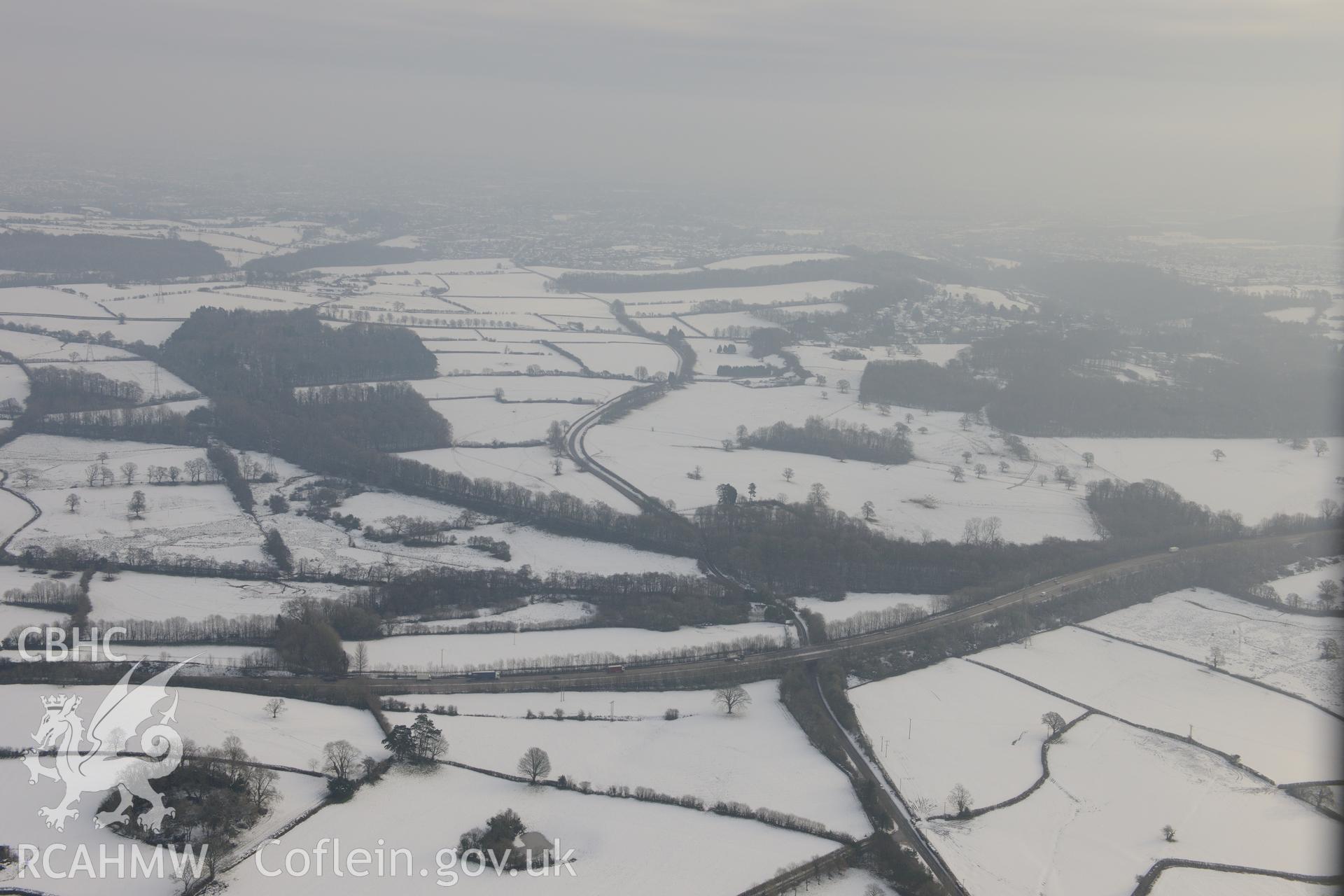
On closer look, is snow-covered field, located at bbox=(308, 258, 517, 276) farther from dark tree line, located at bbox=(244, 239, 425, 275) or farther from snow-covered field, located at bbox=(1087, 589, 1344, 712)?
snow-covered field, located at bbox=(1087, 589, 1344, 712)

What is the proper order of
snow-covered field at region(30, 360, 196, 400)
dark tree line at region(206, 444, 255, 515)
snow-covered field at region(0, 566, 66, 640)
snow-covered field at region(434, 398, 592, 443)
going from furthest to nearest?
snow-covered field at region(30, 360, 196, 400), snow-covered field at region(434, 398, 592, 443), dark tree line at region(206, 444, 255, 515), snow-covered field at region(0, 566, 66, 640)

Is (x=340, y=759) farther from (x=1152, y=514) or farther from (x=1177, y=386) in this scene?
(x=1177, y=386)

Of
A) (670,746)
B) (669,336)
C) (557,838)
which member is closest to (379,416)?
(669,336)

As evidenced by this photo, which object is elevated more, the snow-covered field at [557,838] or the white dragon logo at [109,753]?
the white dragon logo at [109,753]

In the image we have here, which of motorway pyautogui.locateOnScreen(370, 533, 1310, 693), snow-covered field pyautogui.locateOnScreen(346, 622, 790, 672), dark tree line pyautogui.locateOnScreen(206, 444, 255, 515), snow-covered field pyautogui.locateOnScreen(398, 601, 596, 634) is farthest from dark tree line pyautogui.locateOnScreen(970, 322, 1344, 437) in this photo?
dark tree line pyautogui.locateOnScreen(206, 444, 255, 515)

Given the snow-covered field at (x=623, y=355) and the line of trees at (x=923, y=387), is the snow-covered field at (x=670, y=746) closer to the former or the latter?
the line of trees at (x=923, y=387)

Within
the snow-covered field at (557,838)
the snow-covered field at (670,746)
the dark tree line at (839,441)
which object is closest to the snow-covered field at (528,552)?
the snow-covered field at (670,746)
